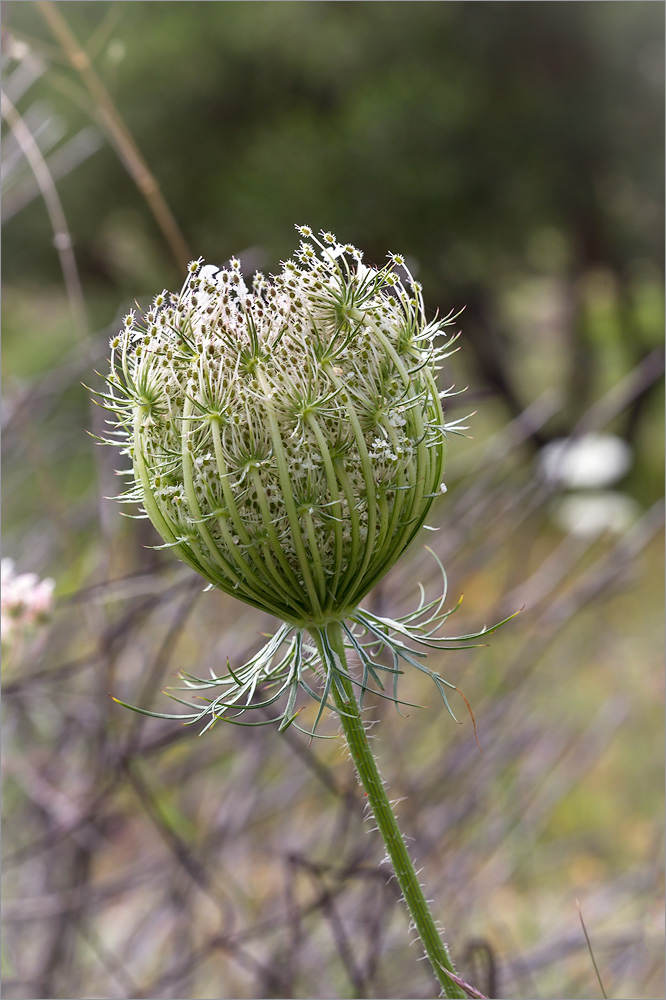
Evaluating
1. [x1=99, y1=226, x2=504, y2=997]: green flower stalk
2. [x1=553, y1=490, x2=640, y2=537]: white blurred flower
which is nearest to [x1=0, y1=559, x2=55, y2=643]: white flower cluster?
[x1=99, y1=226, x2=504, y2=997]: green flower stalk

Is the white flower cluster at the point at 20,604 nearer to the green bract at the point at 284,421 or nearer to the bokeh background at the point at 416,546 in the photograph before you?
the bokeh background at the point at 416,546

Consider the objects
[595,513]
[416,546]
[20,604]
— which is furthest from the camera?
[595,513]

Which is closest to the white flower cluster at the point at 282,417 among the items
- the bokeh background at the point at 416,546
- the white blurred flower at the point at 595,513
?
the bokeh background at the point at 416,546

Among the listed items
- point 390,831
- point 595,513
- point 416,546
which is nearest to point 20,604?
point 390,831

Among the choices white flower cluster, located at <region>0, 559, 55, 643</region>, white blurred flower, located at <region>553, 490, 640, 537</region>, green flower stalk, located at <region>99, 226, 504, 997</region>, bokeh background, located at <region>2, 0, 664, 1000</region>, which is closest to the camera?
green flower stalk, located at <region>99, 226, 504, 997</region>

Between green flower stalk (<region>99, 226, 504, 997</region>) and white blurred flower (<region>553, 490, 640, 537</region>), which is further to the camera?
white blurred flower (<region>553, 490, 640, 537</region>)

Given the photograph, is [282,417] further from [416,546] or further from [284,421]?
[416,546]

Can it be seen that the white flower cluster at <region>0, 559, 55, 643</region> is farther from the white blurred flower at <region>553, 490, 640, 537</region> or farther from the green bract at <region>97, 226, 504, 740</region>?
the white blurred flower at <region>553, 490, 640, 537</region>

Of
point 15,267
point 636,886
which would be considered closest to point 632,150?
point 15,267
